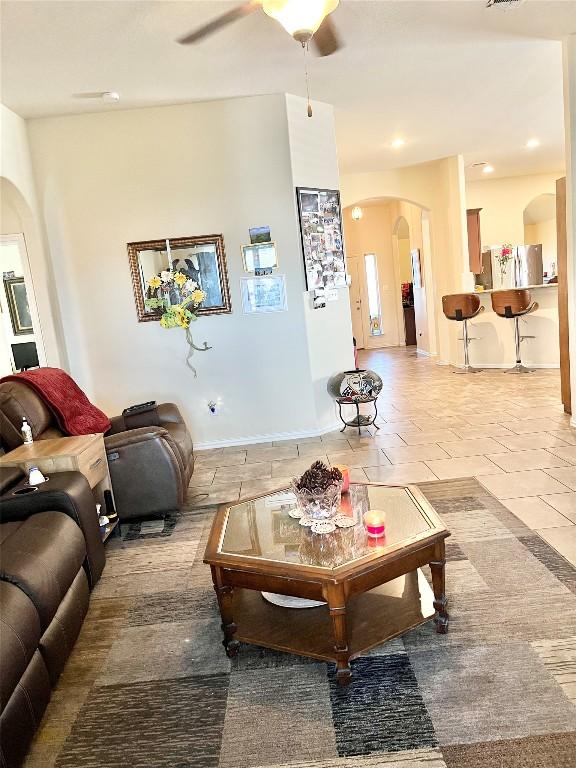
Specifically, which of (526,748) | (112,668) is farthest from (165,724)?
(526,748)

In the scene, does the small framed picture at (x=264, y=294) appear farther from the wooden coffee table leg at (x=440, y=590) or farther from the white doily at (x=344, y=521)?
the wooden coffee table leg at (x=440, y=590)

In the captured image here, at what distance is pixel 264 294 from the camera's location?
492 cm

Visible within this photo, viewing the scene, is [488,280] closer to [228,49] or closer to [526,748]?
[228,49]

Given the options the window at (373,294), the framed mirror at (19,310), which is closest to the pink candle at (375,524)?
the framed mirror at (19,310)

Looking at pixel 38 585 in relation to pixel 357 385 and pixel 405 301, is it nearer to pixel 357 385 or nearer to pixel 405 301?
pixel 357 385

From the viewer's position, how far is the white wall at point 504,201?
9.59 m

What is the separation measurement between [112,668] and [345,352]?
153 inches

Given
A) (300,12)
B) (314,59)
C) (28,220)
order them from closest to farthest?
(300,12), (314,59), (28,220)

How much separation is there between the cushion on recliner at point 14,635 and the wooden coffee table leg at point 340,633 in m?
0.96

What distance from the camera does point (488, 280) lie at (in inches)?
394

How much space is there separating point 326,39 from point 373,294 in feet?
26.5

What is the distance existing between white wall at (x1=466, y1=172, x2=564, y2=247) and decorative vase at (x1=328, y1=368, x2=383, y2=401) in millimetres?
6253

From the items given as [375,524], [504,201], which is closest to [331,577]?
[375,524]

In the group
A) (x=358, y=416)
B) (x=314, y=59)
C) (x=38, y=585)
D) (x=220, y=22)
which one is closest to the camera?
(x=38, y=585)
